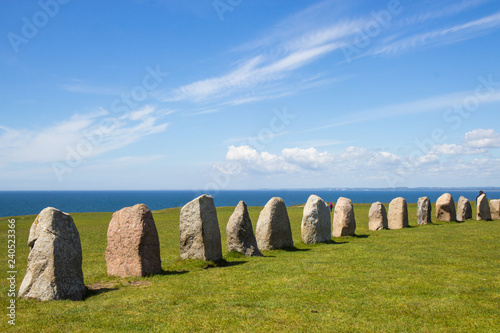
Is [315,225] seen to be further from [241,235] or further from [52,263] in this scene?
[52,263]

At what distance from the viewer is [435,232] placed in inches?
912

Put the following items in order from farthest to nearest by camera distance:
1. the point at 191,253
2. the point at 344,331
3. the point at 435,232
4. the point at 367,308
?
the point at 435,232 < the point at 191,253 < the point at 367,308 < the point at 344,331

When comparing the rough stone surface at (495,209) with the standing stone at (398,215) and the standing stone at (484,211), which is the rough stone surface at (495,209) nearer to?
the standing stone at (484,211)

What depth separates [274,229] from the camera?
60.0 feet

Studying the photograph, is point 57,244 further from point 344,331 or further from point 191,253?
point 344,331

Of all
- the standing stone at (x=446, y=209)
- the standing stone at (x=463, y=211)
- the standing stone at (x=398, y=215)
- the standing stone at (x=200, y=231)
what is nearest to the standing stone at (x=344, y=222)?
the standing stone at (x=398, y=215)

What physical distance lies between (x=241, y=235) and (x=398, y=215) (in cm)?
1546

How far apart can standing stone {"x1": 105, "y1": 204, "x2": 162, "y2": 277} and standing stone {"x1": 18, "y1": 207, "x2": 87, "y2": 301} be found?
2230 millimetres

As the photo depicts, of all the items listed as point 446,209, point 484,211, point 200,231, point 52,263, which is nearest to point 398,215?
point 446,209

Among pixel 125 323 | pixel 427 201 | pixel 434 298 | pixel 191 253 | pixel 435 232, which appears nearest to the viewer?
pixel 125 323

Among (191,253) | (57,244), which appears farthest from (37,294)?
(191,253)

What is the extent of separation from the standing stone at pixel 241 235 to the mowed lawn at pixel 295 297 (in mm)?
787

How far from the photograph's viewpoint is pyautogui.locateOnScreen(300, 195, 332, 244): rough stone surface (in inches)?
801

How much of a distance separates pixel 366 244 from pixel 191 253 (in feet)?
Result: 30.1
